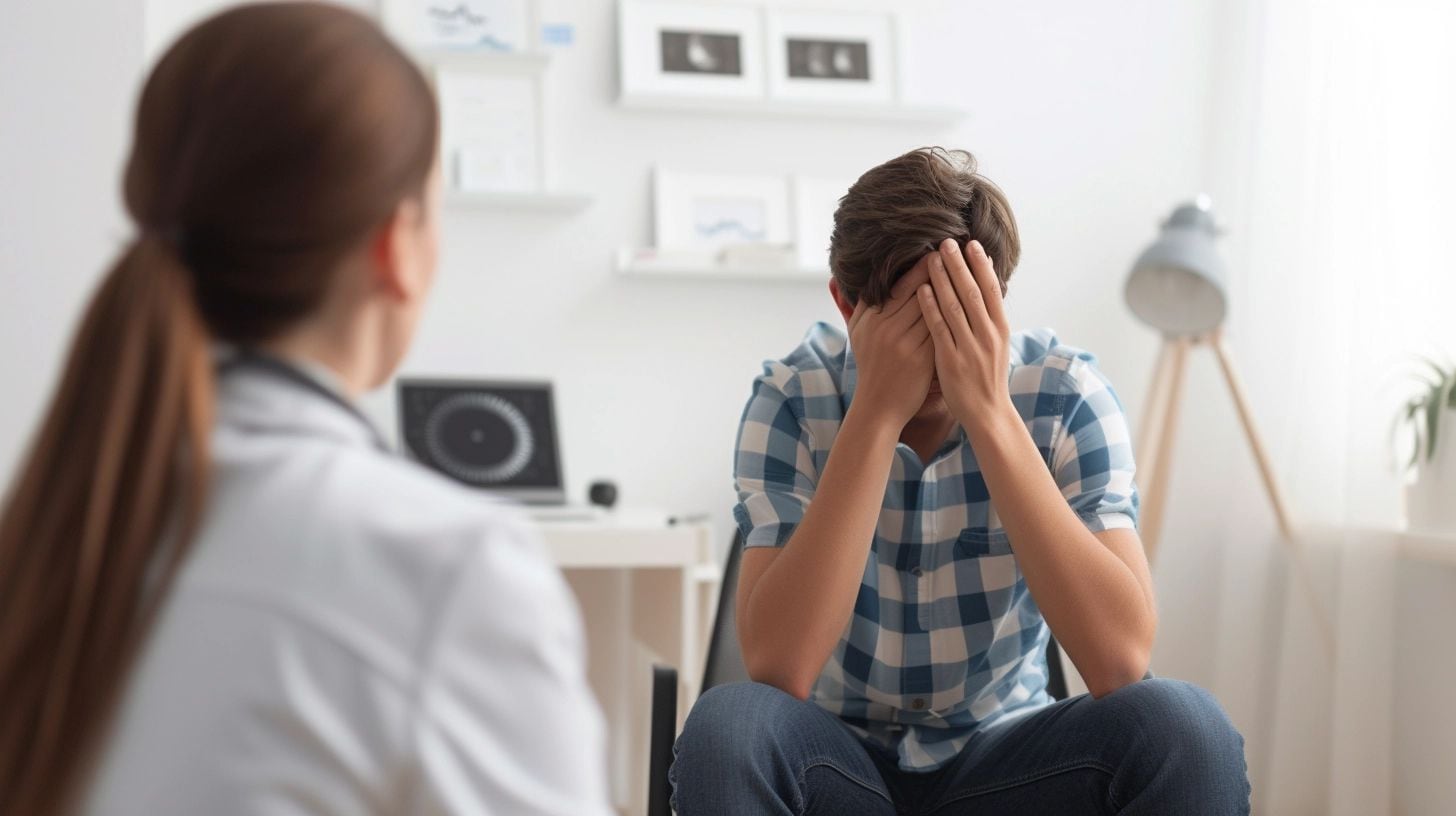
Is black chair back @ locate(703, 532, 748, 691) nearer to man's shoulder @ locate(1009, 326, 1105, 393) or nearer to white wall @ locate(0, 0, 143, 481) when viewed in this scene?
man's shoulder @ locate(1009, 326, 1105, 393)

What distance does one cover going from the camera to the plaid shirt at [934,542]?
1483 mm

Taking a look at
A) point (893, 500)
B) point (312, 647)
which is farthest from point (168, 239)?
point (893, 500)

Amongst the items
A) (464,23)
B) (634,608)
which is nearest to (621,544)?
(634,608)

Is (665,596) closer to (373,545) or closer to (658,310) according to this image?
(658,310)

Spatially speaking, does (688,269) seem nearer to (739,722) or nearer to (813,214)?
(813,214)

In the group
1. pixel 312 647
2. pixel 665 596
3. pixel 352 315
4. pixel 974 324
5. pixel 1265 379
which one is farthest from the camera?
pixel 1265 379

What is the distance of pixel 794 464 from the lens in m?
1.53

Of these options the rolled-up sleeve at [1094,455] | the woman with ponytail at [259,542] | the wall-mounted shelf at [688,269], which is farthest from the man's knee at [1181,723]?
the wall-mounted shelf at [688,269]

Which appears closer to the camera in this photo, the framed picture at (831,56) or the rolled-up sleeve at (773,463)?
the rolled-up sleeve at (773,463)

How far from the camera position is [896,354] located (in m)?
1.46

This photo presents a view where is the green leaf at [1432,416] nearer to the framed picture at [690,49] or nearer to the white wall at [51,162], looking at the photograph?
the framed picture at [690,49]

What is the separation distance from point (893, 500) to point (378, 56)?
Result: 0.97 m

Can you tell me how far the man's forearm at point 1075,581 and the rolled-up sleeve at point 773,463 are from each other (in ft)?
0.75

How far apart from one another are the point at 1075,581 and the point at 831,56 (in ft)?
6.74
